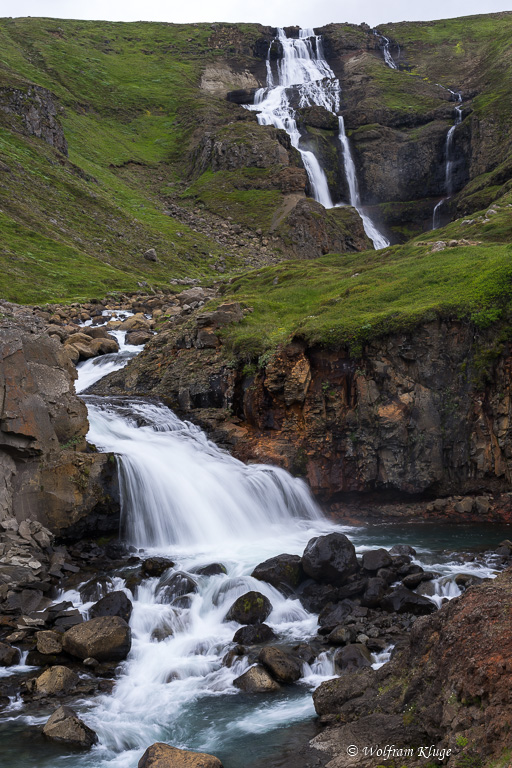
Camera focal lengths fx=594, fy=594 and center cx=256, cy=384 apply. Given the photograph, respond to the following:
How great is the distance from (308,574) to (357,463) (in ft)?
22.5

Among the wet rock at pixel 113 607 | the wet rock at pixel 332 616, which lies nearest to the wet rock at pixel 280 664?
the wet rock at pixel 332 616

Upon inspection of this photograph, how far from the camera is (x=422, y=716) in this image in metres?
6.38

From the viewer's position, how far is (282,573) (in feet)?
45.1

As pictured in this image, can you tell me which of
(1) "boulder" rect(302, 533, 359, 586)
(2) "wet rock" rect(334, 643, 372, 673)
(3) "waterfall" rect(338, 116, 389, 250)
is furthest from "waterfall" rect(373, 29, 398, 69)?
(2) "wet rock" rect(334, 643, 372, 673)

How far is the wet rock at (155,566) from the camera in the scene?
14.1 m

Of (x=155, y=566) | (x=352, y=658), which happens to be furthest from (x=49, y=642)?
(x=352, y=658)

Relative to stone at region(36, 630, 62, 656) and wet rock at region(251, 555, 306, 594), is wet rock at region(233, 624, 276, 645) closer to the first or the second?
wet rock at region(251, 555, 306, 594)

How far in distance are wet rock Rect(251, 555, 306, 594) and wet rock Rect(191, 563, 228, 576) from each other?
2.64 feet

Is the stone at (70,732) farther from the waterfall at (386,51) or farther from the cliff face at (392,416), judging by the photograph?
the waterfall at (386,51)

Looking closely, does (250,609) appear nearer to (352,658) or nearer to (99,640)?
(352,658)

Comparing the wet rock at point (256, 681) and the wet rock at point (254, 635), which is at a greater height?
the wet rock at point (254, 635)

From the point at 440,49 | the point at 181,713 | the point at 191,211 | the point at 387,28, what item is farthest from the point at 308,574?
the point at 387,28

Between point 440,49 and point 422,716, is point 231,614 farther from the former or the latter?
point 440,49

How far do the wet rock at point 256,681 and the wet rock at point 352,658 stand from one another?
1.17 m
